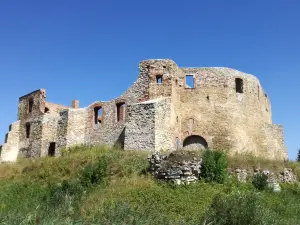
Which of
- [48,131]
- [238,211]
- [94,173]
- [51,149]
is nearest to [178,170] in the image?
[94,173]

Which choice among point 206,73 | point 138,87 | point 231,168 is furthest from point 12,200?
point 206,73

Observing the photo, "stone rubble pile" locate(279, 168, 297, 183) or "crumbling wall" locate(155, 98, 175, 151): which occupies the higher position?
"crumbling wall" locate(155, 98, 175, 151)

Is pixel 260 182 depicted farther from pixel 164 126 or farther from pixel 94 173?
pixel 164 126

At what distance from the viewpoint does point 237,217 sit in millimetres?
10922

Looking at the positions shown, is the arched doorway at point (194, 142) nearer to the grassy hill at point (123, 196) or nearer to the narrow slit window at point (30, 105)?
the grassy hill at point (123, 196)

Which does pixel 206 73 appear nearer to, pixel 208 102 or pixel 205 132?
pixel 208 102

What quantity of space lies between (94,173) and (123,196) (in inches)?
101

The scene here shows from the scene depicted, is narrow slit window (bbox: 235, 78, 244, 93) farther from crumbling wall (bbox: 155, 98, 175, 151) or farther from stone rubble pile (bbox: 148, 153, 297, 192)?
stone rubble pile (bbox: 148, 153, 297, 192)

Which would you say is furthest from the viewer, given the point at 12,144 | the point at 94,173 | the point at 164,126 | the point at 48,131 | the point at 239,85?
the point at 12,144

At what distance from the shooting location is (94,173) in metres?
16.5

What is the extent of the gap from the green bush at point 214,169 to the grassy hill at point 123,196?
355mm

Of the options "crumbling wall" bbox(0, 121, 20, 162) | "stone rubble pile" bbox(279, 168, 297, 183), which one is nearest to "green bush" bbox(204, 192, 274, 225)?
"stone rubble pile" bbox(279, 168, 297, 183)

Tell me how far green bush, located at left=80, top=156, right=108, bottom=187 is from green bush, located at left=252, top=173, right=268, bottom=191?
634cm

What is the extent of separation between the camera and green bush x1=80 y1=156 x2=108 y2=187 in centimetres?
1627
